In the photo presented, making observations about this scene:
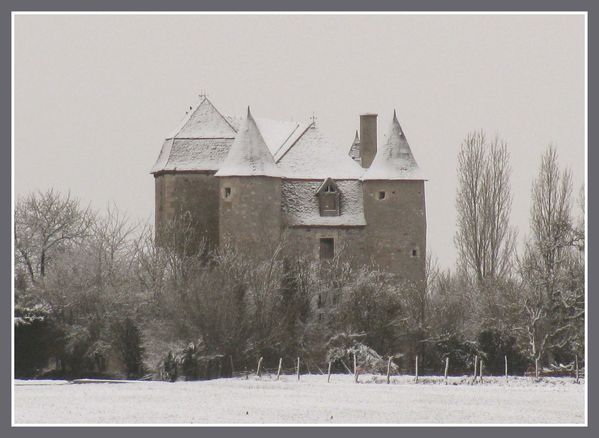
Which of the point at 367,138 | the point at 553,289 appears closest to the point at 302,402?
the point at 553,289

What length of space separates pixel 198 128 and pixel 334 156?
5.91 metres

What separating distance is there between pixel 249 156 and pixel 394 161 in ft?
19.4

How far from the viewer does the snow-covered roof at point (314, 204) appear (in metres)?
75.6

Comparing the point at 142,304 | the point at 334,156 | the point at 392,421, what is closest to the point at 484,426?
the point at 392,421

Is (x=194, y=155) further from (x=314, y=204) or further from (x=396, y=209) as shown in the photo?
(x=396, y=209)

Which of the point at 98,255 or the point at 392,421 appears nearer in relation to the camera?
the point at 392,421

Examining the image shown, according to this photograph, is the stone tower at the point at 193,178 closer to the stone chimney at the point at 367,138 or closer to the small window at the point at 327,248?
the small window at the point at 327,248

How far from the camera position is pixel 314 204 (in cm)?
7644

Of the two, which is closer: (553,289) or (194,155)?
(553,289)

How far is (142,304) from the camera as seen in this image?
215 feet

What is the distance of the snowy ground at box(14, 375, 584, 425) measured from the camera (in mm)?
44844

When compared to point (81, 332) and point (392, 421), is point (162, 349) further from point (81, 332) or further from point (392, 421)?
Answer: point (392, 421)

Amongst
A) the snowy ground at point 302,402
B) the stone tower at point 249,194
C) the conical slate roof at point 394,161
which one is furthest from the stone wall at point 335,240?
the snowy ground at point 302,402

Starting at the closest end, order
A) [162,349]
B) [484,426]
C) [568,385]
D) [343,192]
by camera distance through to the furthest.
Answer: [484,426]
[568,385]
[162,349]
[343,192]
